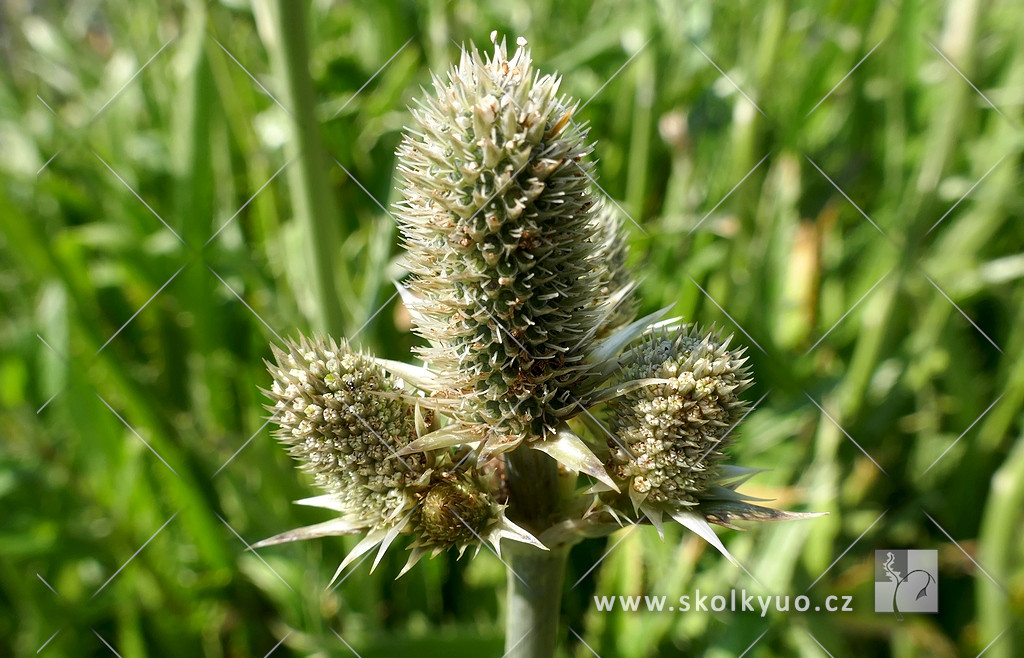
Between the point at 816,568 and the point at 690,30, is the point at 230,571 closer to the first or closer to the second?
the point at 816,568

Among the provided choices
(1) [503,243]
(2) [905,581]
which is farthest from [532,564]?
(2) [905,581]

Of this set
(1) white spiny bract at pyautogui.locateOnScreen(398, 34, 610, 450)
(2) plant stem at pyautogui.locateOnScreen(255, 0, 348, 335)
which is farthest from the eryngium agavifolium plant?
(2) plant stem at pyautogui.locateOnScreen(255, 0, 348, 335)

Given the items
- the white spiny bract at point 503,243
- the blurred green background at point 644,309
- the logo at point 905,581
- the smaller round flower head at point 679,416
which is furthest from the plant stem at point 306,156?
the logo at point 905,581

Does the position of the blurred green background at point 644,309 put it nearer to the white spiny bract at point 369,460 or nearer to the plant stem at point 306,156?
the plant stem at point 306,156

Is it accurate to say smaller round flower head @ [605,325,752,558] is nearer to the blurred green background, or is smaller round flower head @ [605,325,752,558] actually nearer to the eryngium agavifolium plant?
the eryngium agavifolium plant

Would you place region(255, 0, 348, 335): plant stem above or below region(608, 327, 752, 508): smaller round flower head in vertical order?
above
